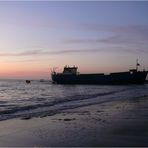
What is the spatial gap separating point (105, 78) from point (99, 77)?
1.70 metres

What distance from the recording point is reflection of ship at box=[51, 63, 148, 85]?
294 feet

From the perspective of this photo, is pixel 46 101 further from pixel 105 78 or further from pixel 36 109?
pixel 105 78

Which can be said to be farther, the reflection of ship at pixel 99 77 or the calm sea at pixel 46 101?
the reflection of ship at pixel 99 77

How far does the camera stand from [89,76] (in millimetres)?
97750

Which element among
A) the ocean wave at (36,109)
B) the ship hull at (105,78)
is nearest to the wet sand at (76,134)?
the ocean wave at (36,109)

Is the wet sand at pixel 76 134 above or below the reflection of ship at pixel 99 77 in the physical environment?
below

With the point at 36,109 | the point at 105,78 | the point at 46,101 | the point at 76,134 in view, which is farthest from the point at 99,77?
the point at 76,134

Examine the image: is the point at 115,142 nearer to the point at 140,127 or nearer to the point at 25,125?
the point at 140,127

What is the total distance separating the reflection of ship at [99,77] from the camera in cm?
8950

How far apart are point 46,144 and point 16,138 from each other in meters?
1.54

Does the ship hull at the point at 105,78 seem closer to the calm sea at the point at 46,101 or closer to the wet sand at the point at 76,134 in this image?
the calm sea at the point at 46,101

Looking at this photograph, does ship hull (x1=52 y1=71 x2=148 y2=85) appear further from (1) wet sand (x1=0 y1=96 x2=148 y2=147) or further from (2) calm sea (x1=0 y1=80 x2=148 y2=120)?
(1) wet sand (x1=0 y1=96 x2=148 y2=147)

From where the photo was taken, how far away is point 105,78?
93.9 meters


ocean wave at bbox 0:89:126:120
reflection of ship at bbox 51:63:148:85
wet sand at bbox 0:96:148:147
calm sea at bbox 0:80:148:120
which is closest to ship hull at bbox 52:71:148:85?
reflection of ship at bbox 51:63:148:85
